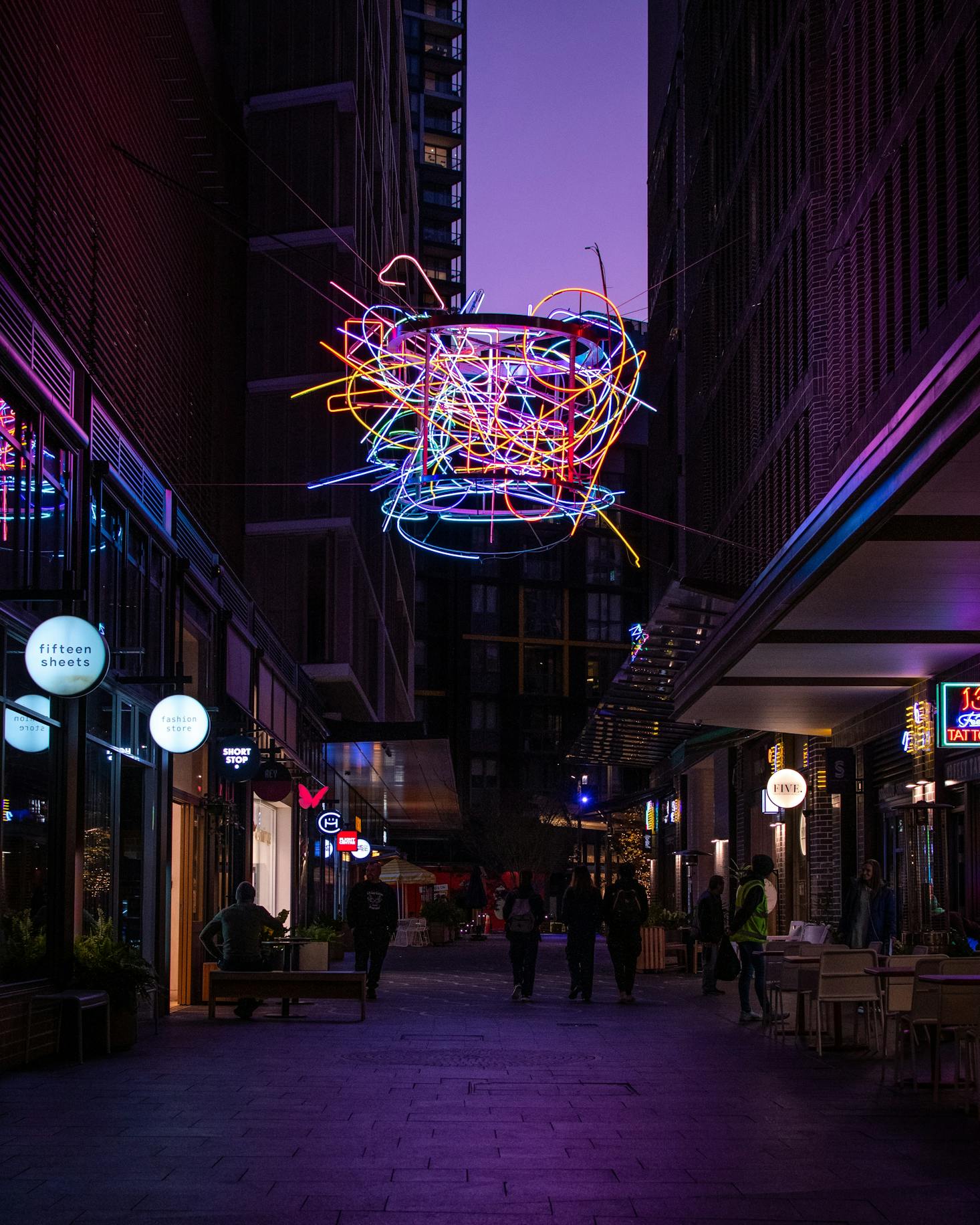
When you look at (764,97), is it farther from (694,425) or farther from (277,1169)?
(277,1169)

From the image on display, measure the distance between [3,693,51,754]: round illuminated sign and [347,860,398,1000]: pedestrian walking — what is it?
7.29 meters

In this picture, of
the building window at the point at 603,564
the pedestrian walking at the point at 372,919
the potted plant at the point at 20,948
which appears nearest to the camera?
the potted plant at the point at 20,948

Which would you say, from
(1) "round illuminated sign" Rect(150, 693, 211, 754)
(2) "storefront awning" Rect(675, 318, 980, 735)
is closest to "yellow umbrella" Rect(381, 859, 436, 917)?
(2) "storefront awning" Rect(675, 318, 980, 735)

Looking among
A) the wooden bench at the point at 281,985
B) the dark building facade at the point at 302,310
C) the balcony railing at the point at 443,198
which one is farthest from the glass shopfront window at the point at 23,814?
the balcony railing at the point at 443,198

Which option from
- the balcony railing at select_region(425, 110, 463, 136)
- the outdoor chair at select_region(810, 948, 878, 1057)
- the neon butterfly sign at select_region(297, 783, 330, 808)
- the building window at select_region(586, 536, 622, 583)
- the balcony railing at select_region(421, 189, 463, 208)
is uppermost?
the balcony railing at select_region(425, 110, 463, 136)

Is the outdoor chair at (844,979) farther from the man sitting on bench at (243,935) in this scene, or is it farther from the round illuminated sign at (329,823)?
the round illuminated sign at (329,823)

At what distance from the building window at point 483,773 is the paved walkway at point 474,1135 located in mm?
86789

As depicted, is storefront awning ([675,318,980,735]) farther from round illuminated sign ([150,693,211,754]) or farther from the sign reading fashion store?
round illuminated sign ([150,693,211,754])

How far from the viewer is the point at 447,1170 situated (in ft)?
27.2

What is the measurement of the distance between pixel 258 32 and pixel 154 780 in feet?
82.6

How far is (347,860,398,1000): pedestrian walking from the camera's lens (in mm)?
20375

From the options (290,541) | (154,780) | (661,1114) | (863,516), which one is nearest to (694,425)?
(290,541)

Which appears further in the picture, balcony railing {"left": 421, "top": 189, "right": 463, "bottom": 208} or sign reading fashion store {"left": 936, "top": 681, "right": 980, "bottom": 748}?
balcony railing {"left": 421, "top": 189, "right": 463, "bottom": 208}

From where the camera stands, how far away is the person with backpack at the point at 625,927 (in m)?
21.0
